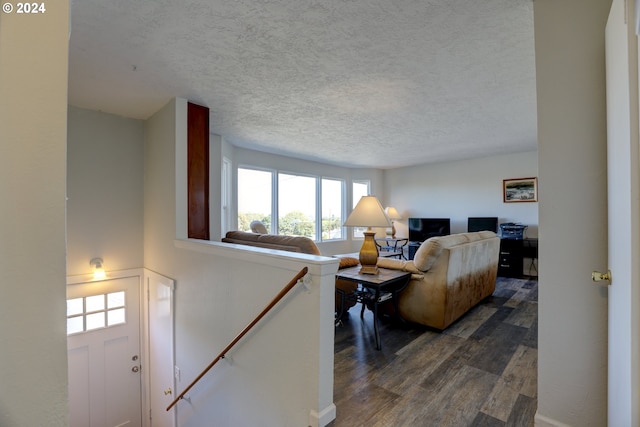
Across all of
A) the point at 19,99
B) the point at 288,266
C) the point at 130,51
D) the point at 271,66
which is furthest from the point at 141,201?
the point at 19,99

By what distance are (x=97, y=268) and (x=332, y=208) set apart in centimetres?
498

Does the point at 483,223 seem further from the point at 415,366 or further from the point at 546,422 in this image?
the point at 546,422

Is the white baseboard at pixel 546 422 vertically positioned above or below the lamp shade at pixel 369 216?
below

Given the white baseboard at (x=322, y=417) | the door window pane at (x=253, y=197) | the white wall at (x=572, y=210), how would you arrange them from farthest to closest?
the door window pane at (x=253, y=197) < the white baseboard at (x=322, y=417) < the white wall at (x=572, y=210)

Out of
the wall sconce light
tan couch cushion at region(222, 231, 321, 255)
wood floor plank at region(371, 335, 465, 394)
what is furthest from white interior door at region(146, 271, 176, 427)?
wood floor plank at region(371, 335, 465, 394)

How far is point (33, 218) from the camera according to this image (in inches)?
26.4

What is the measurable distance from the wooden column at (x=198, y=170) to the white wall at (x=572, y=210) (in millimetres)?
2997

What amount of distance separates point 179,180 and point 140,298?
179 cm

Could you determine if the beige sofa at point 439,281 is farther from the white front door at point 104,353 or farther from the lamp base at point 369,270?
the white front door at point 104,353

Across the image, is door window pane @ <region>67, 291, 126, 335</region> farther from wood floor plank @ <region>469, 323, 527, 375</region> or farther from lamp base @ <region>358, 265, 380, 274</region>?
wood floor plank @ <region>469, 323, 527, 375</region>

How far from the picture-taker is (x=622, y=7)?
37.5 inches

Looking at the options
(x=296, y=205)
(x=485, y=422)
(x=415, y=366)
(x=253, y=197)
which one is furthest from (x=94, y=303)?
Result: (x=485, y=422)

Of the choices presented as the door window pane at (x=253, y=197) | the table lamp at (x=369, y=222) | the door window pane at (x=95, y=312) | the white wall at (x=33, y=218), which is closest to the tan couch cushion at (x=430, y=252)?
the table lamp at (x=369, y=222)

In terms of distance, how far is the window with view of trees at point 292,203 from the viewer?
5.46 meters
